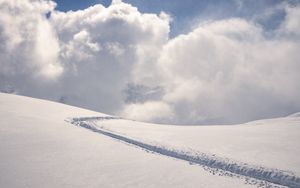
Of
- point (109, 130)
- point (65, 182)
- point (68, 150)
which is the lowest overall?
point (65, 182)

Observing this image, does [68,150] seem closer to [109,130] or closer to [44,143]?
[44,143]

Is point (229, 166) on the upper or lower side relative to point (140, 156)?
upper

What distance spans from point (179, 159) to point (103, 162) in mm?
6820

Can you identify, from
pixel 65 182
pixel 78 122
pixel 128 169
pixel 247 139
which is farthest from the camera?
pixel 78 122

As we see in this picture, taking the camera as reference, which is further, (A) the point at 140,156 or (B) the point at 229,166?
(A) the point at 140,156

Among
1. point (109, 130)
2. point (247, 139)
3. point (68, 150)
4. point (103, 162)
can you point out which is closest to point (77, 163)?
point (103, 162)

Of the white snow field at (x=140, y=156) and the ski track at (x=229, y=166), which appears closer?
the white snow field at (x=140, y=156)

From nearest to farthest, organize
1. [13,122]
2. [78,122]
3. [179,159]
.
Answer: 1. [179,159]
2. [13,122]
3. [78,122]

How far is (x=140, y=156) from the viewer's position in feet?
97.3

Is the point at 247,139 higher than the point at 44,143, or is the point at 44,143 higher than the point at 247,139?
the point at 247,139

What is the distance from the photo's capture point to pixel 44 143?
3119cm

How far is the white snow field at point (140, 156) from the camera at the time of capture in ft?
75.0

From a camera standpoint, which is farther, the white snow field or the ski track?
the ski track

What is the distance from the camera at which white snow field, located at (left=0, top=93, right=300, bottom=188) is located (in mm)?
22875
